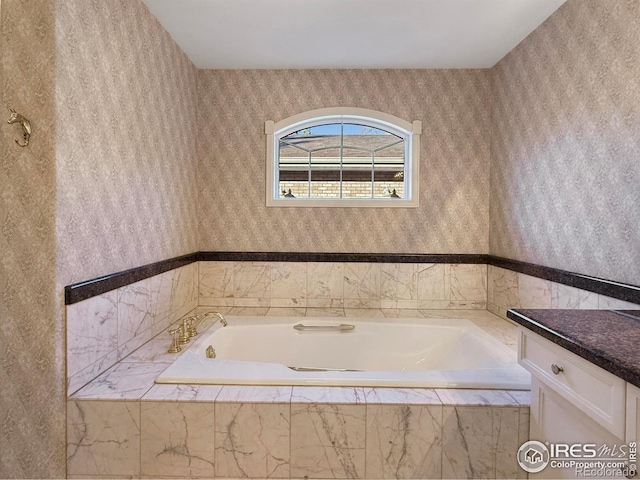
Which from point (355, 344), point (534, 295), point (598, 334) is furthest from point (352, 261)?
point (598, 334)

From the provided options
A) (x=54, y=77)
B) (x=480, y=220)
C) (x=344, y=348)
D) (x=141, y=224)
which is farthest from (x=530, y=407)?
(x=54, y=77)

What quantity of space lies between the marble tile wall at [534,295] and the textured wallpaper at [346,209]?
0.33 meters

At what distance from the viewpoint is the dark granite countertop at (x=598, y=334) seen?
0.92m

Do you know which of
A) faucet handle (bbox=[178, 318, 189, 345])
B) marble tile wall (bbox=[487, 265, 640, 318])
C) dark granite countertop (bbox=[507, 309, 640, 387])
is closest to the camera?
dark granite countertop (bbox=[507, 309, 640, 387])

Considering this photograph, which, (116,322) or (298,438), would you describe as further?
(116,322)

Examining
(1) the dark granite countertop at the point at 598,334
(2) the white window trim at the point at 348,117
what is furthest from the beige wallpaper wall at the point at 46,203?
(1) the dark granite countertop at the point at 598,334

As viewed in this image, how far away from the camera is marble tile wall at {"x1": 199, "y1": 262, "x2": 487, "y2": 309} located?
2965 mm

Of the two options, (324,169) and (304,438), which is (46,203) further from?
(324,169)

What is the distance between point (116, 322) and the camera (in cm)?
182

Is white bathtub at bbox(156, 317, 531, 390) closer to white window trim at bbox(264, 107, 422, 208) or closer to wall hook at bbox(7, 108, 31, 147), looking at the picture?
white window trim at bbox(264, 107, 422, 208)

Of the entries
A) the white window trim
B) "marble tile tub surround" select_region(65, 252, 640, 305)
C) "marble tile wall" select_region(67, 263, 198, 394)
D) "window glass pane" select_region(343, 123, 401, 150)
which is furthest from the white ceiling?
"marble tile wall" select_region(67, 263, 198, 394)

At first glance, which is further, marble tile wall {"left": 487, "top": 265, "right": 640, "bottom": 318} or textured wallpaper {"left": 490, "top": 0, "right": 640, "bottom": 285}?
marble tile wall {"left": 487, "top": 265, "right": 640, "bottom": 318}

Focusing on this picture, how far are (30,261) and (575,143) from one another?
8.57 ft

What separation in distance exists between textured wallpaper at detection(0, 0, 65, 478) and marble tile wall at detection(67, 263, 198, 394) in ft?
0.23
